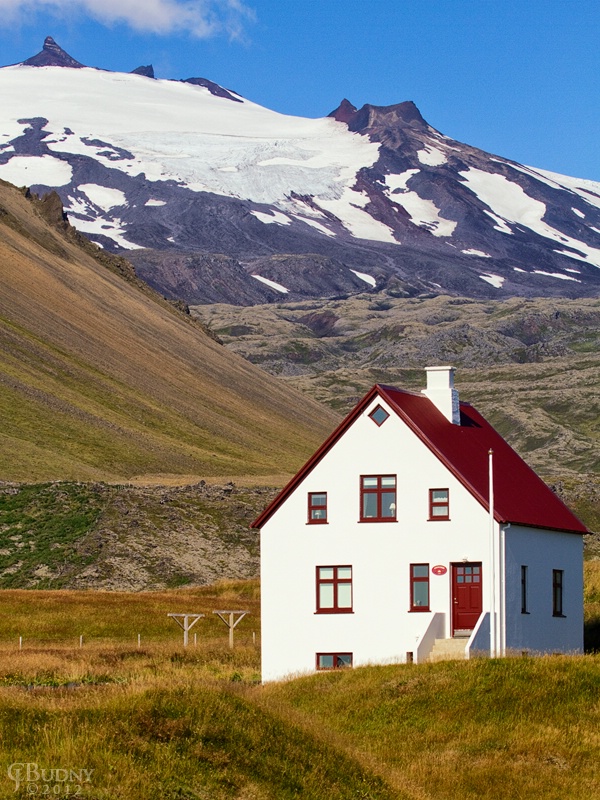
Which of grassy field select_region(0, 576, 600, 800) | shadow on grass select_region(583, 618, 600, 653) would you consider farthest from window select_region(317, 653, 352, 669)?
shadow on grass select_region(583, 618, 600, 653)

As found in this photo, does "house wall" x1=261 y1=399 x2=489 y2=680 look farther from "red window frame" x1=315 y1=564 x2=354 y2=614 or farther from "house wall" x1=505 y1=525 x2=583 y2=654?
"house wall" x1=505 y1=525 x2=583 y2=654

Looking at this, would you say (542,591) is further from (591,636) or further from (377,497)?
(591,636)

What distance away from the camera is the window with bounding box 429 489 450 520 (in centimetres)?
4069

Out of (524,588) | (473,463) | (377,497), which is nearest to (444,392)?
(473,463)

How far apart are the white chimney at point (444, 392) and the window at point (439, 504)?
4.96 meters

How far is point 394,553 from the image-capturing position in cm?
4075

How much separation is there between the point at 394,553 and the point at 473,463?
14.3 ft

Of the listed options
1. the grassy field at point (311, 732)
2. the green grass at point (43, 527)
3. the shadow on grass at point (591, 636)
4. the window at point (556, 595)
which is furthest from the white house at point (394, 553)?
the green grass at point (43, 527)

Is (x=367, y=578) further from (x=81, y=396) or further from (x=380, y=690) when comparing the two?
(x=81, y=396)

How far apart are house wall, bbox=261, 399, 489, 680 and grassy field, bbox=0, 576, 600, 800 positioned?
3399mm

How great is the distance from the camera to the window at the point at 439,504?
40.7 metres

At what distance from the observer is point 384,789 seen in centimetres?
2122

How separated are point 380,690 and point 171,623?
2765 centimetres

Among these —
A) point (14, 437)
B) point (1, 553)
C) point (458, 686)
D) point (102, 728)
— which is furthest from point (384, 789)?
point (14, 437)
